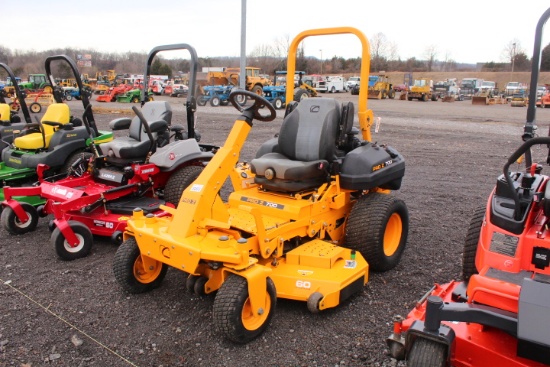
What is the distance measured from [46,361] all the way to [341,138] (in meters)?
3.00

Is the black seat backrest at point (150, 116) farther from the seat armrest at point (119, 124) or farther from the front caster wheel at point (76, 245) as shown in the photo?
the front caster wheel at point (76, 245)

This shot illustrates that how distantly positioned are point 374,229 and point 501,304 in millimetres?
1904

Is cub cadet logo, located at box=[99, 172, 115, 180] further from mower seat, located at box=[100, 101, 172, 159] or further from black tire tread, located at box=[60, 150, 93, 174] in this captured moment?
black tire tread, located at box=[60, 150, 93, 174]

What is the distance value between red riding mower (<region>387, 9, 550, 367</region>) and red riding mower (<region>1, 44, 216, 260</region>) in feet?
11.2

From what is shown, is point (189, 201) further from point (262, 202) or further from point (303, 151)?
point (303, 151)

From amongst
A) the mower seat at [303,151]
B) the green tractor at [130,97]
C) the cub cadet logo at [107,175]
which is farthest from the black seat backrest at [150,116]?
the green tractor at [130,97]

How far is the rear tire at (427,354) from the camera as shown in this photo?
2158 mm

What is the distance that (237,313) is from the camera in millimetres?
2982

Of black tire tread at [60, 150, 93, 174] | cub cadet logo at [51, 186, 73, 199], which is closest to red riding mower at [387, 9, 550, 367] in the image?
cub cadet logo at [51, 186, 73, 199]

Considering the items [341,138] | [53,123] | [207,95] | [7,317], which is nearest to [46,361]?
[7,317]

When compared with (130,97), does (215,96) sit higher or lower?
higher

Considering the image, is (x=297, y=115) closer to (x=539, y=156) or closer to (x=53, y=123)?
(x=53, y=123)

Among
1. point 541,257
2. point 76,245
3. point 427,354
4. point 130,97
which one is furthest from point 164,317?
point 130,97

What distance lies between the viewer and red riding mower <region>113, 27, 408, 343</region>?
3.17 m
